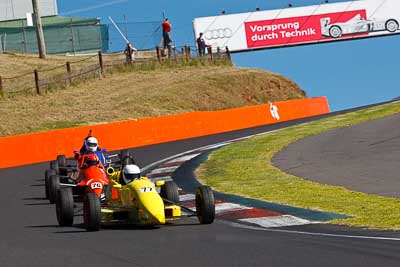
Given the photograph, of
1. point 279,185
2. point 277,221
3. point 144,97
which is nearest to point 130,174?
point 277,221

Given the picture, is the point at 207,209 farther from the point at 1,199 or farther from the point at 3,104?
the point at 3,104

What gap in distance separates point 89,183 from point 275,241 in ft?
20.8

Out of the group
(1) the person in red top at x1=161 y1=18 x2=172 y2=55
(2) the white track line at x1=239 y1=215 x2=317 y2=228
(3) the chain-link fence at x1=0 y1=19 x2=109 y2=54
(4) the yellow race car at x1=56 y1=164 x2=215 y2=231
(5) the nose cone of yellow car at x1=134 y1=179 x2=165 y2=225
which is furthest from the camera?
(3) the chain-link fence at x1=0 y1=19 x2=109 y2=54

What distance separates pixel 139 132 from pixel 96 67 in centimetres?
1959

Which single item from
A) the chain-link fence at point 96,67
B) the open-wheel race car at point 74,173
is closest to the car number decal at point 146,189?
the open-wheel race car at point 74,173

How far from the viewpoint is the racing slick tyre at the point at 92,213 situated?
44.5 feet

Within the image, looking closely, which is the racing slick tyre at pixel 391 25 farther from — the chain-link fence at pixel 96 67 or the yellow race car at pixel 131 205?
the yellow race car at pixel 131 205

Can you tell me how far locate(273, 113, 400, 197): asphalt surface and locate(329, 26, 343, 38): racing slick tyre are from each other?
37443mm

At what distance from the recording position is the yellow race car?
13.6 metres

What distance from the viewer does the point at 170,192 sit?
15469 millimetres

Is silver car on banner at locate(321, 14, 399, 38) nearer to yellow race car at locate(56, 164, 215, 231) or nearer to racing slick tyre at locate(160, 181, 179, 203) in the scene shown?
racing slick tyre at locate(160, 181, 179, 203)

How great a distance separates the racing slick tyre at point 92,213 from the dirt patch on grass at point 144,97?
28183mm

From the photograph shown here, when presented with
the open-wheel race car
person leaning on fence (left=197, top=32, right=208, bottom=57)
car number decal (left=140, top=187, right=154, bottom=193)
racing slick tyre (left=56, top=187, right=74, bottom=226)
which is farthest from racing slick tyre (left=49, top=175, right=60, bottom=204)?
person leaning on fence (left=197, top=32, right=208, bottom=57)

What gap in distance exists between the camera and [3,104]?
46.3 meters
